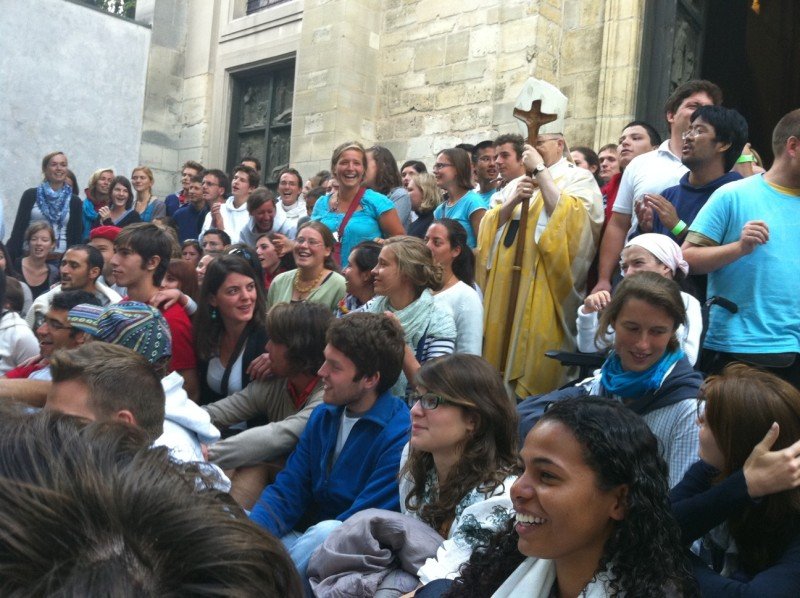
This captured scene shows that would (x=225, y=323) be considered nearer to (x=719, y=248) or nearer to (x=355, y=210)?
(x=355, y=210)

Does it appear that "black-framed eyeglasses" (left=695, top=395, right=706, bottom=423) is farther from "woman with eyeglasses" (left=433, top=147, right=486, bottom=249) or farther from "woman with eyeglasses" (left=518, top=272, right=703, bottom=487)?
"woman with eyeglasses" (left=433, top=147, right=486, bottom=249)

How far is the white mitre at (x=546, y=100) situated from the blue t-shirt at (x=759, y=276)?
1592mm

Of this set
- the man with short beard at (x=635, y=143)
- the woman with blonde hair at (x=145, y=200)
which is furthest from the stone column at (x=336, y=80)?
the man with short beard at (x=635, y=143)

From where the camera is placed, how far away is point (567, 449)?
2346mm

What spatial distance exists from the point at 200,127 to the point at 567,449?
13.7 meters

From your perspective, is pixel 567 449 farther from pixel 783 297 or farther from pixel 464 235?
pixel 464 235

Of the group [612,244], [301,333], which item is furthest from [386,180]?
[301,333]

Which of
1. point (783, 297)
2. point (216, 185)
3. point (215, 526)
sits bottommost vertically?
point (215, 526)

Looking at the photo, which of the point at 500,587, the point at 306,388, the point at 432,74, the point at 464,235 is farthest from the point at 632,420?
the point at 432,74

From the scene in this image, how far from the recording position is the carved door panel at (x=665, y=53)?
28.9 feet

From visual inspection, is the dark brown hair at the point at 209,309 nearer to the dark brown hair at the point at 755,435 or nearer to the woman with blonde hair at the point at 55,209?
the dark brown hair at the point at 755,435

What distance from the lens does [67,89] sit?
13055 mm

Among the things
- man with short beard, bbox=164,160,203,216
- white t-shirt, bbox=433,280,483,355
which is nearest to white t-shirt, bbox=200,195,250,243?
man with short beard, bbox=164,160,203,216

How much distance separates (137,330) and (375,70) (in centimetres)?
825
